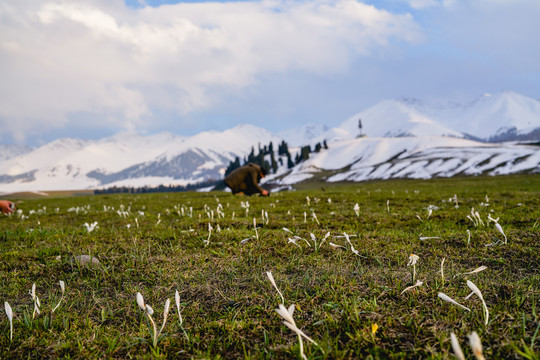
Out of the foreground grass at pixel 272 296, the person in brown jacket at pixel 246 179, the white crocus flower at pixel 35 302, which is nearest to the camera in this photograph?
the foreground grass at pixel 272 296

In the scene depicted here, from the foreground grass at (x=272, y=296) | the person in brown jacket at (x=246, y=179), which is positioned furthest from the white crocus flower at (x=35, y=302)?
the person in brown jacket at (x=246, y=179)

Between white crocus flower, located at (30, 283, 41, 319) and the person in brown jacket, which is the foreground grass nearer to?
white crocus flower, located at (30, 283, 41, 319)

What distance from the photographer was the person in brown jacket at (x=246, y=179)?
23.2 metres

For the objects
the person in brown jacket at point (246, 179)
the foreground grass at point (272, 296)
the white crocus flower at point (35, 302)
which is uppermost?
the person in brown jacket at point (246, 179)

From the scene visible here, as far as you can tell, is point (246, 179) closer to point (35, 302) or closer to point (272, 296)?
point (272, 296)

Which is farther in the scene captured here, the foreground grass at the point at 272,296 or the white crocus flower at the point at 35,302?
the white crocus flower at the point at 35,302

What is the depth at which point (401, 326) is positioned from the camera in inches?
117

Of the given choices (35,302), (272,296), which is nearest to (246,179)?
(272,296)

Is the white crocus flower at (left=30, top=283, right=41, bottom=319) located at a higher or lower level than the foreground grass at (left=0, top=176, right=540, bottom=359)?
higher

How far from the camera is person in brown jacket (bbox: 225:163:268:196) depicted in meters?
23.2

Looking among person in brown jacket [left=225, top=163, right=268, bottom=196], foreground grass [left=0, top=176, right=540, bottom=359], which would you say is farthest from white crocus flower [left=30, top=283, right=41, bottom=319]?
person in brown jacket [left=225, top=163, right=268, bottom=196]

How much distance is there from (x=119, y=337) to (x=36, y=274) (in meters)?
2.82

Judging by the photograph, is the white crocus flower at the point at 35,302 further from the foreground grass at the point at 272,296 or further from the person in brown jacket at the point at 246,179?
the person in brown jacket at the point at 246,179

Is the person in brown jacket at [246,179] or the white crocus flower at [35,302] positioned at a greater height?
the person in brown jacket at [246,179]
